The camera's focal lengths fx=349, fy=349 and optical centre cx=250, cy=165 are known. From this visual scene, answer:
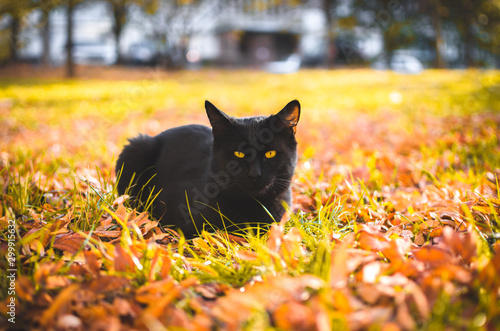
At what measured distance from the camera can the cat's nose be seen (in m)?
1.88

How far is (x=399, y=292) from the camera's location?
3.67 feet

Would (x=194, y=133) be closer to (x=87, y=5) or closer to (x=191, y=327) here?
(x=191, y=327)

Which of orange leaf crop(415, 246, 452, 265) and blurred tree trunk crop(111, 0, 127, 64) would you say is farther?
blurred tree trunk crop(111, 0, 127, 64)

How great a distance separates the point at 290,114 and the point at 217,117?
428 mm

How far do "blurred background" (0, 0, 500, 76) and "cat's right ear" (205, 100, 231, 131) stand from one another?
1011 cm

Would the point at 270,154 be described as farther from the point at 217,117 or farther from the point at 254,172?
the point at 217,117

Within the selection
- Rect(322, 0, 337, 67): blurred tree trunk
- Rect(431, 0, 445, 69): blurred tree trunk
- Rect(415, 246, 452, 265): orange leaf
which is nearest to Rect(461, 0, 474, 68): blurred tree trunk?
Rect(431, 0, 445, 69): blurred tree trunk

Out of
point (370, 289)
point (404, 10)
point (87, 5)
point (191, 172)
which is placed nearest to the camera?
point (370, 289)

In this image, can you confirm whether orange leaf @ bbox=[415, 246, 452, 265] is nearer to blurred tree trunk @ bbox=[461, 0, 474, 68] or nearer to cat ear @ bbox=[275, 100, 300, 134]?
cat ear @ bbox=[275, 100, 300, 134]

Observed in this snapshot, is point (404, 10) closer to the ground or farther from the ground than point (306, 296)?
farther from the ground

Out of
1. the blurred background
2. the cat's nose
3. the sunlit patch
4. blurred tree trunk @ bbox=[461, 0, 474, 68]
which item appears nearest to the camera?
the cat's nose

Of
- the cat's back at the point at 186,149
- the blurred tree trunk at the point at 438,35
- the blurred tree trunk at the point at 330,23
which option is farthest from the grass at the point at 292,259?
the blurred tree trunk at the point at 330,23

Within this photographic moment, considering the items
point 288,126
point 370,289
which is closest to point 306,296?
point 370,289

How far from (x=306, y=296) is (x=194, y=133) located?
1.62 meters
